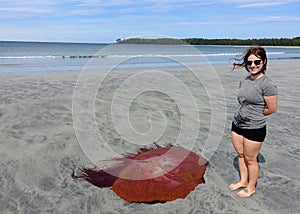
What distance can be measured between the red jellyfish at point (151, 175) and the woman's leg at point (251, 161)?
61 centimetres

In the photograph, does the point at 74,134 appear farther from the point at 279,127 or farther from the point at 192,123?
the point at 279,127

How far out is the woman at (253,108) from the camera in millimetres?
3053

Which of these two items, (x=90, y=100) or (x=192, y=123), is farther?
(x=90, y=100)

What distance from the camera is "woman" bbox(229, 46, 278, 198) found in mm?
3053

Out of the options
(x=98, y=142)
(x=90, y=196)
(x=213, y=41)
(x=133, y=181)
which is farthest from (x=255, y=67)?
(x=213, y=41)

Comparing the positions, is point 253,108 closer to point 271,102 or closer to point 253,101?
point 253,101

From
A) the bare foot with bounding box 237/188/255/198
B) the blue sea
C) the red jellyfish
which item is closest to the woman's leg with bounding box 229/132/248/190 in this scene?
the bare foot with bounding box 237/188/255/198

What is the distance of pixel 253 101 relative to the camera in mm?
3137

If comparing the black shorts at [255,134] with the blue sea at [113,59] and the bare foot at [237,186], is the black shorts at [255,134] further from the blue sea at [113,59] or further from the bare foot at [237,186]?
the blue sea at [113,59]

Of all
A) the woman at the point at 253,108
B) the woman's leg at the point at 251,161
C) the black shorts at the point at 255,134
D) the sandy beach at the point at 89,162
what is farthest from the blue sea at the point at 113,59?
the sandy beach at the point at 89,162

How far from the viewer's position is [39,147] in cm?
491

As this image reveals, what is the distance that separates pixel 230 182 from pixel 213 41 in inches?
5210

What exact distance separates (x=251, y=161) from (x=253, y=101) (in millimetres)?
745

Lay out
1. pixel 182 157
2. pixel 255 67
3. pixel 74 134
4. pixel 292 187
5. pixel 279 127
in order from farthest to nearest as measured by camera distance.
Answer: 1. pixel 279 127
2. pixel 74 134
3. pixel 182 157
4. pixel 292 187
5. pixel 255 67
